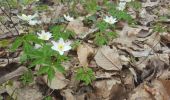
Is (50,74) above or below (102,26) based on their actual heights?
above

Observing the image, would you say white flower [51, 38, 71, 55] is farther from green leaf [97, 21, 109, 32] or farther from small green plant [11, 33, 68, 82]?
green leaf [97, 21, 109, 32]

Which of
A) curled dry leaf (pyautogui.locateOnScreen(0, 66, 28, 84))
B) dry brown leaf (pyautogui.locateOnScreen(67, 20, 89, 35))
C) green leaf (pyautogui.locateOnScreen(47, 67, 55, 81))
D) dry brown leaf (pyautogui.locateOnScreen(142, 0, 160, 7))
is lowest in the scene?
dry brown leaf (pyautogui.locateOnScreen(142, 0, 160, 7))

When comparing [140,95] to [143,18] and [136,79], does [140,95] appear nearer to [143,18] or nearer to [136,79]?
[136,79]

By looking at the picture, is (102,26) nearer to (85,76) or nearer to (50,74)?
(85,76)

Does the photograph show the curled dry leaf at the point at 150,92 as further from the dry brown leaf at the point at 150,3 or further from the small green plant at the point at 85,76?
the dry brown leaf at the point at 150,3

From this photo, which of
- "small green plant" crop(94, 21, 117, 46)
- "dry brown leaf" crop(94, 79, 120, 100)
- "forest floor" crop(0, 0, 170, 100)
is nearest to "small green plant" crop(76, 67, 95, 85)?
"forest floor" crop(0, 0, 170, 100)

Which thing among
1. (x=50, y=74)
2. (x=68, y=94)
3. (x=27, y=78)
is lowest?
(x=68, y=94)

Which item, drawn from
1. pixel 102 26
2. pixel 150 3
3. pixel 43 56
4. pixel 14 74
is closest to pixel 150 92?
pixel 102 26

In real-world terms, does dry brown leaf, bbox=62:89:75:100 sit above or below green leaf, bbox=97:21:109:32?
below
